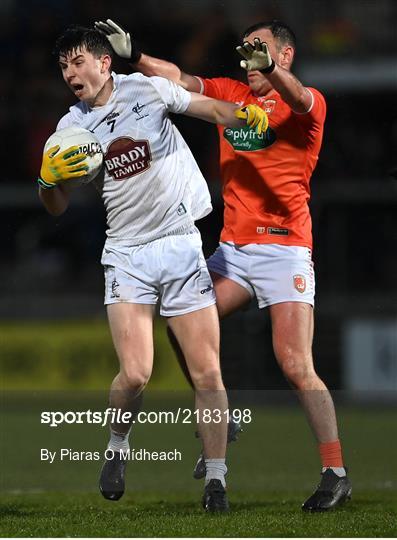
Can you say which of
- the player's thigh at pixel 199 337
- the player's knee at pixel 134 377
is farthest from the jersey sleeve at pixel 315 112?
the player's knee at pixel 134 377

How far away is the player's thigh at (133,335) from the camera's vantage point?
673 cm

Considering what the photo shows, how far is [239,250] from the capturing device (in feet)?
24.0

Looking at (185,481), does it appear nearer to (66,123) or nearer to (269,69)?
(66,123)

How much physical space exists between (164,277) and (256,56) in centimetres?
130

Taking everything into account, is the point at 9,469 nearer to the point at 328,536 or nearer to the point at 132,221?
the point at 132,221

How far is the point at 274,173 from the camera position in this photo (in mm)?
7211

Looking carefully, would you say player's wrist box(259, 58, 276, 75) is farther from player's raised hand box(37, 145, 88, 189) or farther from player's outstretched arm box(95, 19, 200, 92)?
player's raised hand box(37, 145, 88, 189)

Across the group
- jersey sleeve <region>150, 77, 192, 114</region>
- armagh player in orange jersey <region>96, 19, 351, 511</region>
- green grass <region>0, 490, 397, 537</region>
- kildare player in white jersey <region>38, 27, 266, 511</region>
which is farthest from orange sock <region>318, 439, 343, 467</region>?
jersey sleeve <region>150, 77, 192, 114</region>

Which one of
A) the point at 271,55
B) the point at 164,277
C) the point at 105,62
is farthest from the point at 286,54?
the point at 164,277

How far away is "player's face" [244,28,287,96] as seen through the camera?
280 inches

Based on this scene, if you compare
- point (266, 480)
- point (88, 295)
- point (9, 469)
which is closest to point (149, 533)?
point (266, 480)

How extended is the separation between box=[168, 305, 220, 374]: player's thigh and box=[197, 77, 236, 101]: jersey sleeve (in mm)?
1394

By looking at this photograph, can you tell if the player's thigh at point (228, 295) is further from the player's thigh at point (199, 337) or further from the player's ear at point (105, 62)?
the player's ear at point (105, 62)

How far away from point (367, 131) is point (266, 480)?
27.8 ft
